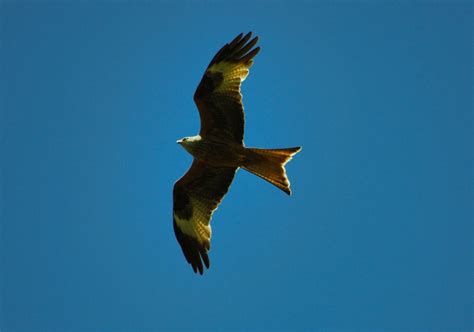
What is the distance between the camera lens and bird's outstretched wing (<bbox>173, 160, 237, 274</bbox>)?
10.7m

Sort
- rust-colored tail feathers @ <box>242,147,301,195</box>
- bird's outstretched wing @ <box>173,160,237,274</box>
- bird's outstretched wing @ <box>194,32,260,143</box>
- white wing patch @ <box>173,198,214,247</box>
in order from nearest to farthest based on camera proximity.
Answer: rust-colored tail feathers @ <box>242,147,301,195</box> < bird's outstretched wing @ <box>194,32,260,143</box> < bird's outstretched wing @ <box>173,160,237,274</box> < white wing patch @ <box>173,198,214,247</box>

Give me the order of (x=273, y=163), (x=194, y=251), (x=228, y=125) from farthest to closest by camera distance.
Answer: (x=194, y=251) < (x=228, y=125) < (x=273, y=163)

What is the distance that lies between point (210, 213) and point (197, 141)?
1349mm

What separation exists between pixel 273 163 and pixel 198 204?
1739 mm

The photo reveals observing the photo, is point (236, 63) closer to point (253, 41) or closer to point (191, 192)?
point (253, 41)

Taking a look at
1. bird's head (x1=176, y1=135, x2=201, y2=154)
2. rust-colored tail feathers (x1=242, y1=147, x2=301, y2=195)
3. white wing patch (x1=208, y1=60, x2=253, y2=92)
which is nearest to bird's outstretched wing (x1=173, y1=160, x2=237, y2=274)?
bird's head (x1=176, y1=135, x2=201, y2=154)

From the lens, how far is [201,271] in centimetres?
1073

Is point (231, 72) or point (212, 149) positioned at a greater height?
point (231, 72)

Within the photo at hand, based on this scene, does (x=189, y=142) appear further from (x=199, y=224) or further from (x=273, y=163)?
(x=199, y=224)

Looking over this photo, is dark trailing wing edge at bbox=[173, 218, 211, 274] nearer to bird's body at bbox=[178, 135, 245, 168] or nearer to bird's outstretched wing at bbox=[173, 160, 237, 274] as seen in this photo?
bird's outstretched wing at bbox=[173, 160, 237, 274]

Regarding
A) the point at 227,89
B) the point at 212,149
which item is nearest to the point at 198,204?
the point at 212,149

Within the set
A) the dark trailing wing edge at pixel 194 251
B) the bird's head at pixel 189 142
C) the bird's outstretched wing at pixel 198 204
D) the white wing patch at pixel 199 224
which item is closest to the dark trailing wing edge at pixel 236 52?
the bird's head at pixel 189 142

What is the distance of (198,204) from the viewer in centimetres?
1096

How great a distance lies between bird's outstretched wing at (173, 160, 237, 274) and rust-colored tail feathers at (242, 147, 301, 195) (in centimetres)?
76
